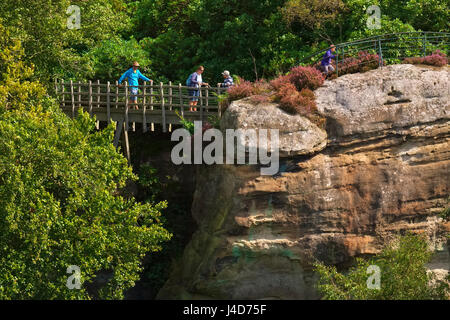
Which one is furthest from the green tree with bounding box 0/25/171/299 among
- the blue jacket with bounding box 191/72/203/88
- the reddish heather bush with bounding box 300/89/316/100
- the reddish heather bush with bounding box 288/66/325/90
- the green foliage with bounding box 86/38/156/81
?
the green foliage with bounding box 86/38/156/81

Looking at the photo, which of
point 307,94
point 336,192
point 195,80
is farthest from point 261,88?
point 336,192

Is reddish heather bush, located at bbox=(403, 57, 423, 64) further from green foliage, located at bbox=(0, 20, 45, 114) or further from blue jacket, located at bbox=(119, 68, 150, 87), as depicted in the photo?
green foliage, located at bbox=(0, 20, 45, 114)

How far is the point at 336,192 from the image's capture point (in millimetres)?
28094

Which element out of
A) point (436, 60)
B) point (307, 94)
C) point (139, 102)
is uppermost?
point (436, 60)

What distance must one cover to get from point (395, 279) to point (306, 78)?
6932 mm

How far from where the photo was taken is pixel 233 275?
2833cm

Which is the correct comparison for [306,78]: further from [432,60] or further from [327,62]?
[432,60]

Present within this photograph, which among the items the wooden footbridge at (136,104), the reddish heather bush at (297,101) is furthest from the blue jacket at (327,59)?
the wooden footbridge at (136,104)

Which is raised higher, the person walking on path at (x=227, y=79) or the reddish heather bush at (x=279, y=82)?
the person walking on path at (x=227, y=79)

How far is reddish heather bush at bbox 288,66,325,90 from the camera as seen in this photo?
29188 millimetres

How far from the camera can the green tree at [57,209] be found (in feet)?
87.1

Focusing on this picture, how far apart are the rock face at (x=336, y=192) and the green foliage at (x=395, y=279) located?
1.16 m

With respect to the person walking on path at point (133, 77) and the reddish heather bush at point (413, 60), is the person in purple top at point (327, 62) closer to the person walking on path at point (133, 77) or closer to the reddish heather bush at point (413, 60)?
the reddish heather bush at point (413, 60)

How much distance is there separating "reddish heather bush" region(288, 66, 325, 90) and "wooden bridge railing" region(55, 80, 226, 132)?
2.61 m
